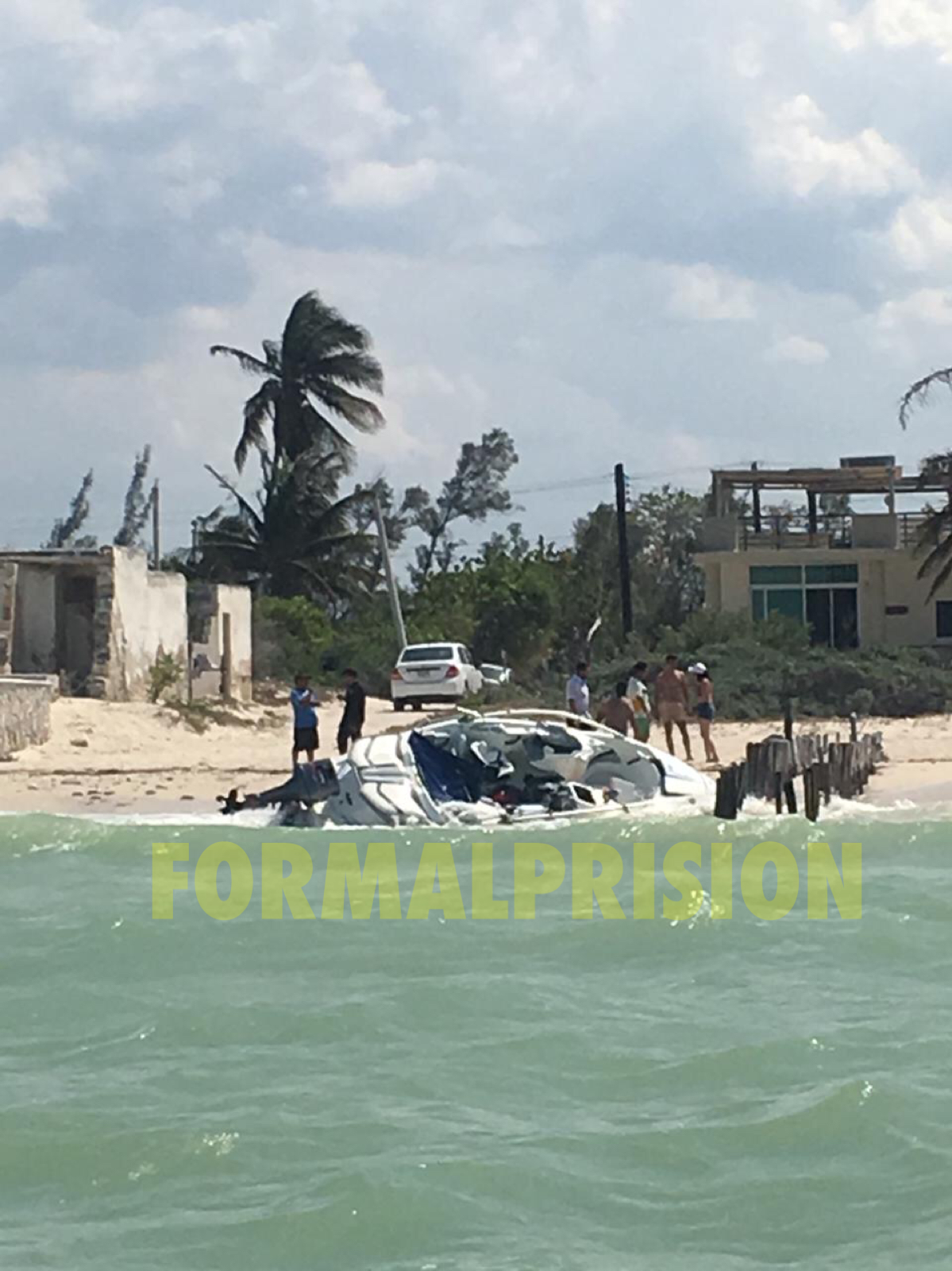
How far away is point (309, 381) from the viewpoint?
167ft

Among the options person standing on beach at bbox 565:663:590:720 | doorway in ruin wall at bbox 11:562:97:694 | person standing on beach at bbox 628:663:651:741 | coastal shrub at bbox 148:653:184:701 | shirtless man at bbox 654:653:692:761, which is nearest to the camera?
person standing on beach at bbox 628:663:651:741

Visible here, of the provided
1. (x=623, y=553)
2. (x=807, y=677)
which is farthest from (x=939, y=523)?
(x=623, y=553)

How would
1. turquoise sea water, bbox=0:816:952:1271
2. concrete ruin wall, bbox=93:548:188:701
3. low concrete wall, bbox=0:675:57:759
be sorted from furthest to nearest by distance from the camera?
1. concrete ruin wall, bbox=93:548:188:701
2. low concrete wall, bbox=0:675:57:759
3. turquoise sea water, bbox=0:816:952:1271

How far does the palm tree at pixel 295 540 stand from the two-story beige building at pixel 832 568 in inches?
385

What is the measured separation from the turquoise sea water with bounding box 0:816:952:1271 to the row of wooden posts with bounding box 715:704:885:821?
3262mm

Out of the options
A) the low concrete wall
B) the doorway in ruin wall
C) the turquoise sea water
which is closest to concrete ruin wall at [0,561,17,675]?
the doorway in ruin wall

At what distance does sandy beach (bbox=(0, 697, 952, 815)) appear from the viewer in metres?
23.4

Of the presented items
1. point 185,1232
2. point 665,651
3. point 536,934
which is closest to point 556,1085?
point 185,1232

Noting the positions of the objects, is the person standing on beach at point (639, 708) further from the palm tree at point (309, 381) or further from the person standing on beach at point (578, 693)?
the palm tree at point (309, 381)

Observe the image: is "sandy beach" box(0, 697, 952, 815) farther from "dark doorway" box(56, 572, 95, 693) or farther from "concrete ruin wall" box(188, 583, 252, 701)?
"dark doorway" box(56, 572, 95, 693)

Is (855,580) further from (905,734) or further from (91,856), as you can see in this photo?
(91,856)

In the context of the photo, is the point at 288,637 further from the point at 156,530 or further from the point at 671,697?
the point at 671,697

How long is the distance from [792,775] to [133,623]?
49.8ft

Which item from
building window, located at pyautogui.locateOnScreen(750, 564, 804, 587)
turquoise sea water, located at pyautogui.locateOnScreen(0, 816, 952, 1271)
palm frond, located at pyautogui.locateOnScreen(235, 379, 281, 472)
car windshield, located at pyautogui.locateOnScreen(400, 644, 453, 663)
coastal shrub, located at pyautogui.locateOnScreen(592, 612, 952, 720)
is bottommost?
turquoise sea water, located at pyautogui.locateOnScreen(0, 816, 952, 1271)
